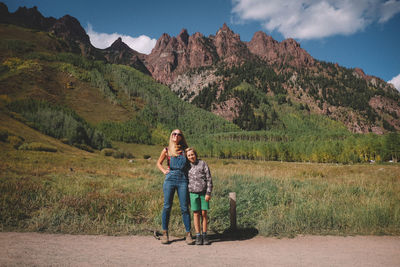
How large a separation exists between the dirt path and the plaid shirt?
1.60 meters

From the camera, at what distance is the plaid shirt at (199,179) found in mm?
6437

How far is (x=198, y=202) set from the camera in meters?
6.57

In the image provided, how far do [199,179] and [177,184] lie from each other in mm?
644

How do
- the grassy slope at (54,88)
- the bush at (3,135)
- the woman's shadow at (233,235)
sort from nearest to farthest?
the woman's shadow at (233,235)
the bush at (3,135)
the grassy slope at (54,88)

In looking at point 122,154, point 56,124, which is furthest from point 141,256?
point 56,124

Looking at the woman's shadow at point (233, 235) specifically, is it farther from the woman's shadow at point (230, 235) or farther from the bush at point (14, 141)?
the bush at point (14, 141)

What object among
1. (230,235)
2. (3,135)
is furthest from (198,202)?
(3,135)

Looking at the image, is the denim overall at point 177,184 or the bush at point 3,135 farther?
the bush at point 3,135

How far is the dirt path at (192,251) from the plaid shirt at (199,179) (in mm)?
1596

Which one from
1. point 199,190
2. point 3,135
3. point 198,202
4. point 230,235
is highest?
point 3,135

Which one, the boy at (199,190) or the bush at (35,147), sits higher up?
the bush at (35,147)

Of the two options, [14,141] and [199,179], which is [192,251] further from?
[14,141]

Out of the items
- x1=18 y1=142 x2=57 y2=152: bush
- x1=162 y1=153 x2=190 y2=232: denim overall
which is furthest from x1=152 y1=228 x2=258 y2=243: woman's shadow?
x1=18 y1=142 x2=57 y2=152: bush

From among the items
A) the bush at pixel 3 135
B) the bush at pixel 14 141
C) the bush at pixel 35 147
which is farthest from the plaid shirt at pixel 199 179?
the bush at pixel 3 135
